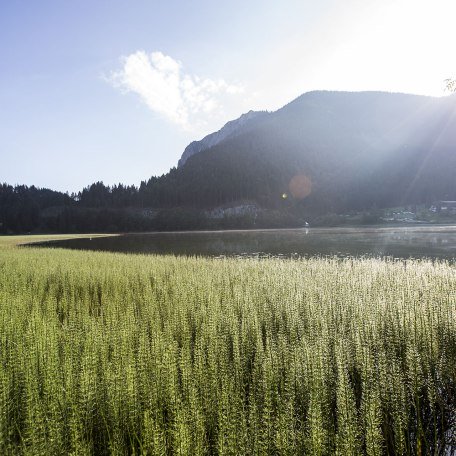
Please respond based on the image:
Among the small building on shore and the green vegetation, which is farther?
the small building on shore

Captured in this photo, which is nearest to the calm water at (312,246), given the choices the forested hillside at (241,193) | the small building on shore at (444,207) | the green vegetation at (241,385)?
the green vegetation at (241,385)

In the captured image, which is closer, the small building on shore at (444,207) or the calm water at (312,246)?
the calm water at (312,246)

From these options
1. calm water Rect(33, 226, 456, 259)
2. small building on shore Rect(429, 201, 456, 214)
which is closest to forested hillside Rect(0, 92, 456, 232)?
small building on shore Rect(429, 201, 456, 214)

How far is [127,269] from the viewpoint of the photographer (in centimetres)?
1905

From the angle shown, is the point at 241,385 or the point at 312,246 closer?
the point at 241,385

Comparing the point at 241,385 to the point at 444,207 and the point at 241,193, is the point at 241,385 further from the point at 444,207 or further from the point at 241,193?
the point at 444,207

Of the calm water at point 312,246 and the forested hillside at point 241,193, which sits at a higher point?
the forested hillside at point 241,193

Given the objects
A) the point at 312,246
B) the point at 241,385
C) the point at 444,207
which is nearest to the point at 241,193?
the point at 444,207

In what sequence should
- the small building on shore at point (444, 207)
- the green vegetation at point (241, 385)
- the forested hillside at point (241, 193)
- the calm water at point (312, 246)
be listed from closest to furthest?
the green vegetation at point (241, 385) → the calm water at point (312, 246) → the small building on shore at point (444, 207) → the forested hillside at point (241, 193)

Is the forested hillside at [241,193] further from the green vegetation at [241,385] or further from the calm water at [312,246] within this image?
the green vegetation at [241,385]

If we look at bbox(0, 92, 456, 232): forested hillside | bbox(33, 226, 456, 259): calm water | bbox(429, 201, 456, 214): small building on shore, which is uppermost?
bbox(0, 92, 456, 232): forested hillside

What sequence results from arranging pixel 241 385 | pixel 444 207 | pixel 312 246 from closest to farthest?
pixel 241 385, pixel 312 246, pixel 444 207

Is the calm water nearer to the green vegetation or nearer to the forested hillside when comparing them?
the green vegetation

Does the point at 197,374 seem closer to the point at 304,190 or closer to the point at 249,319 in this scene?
the point at 249,319
